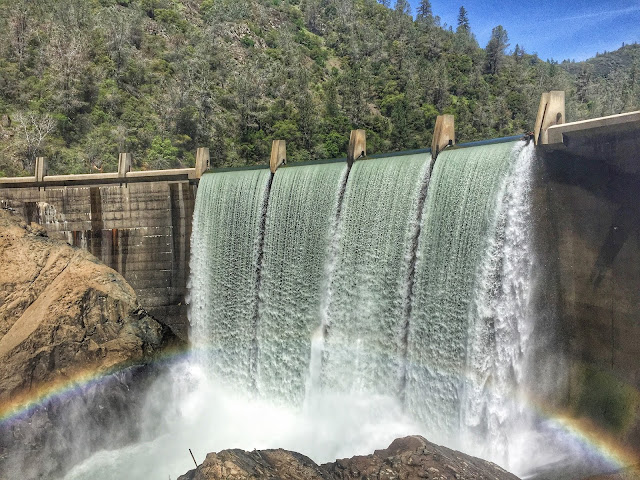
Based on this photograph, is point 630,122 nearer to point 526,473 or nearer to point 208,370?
point 526,473

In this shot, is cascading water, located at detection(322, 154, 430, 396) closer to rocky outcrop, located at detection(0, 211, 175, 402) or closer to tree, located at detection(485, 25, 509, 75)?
rocky outcrop, located at detection(0, 211, 175, 402)

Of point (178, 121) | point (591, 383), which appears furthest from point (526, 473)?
point (178, 121)

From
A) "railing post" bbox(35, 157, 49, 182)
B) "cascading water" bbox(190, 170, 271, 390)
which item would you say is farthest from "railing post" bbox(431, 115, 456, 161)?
"railing post" bbox(35, 157, 49, 182)

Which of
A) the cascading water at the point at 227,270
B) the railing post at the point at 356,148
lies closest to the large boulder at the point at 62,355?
the cascading water at the point at 227,270

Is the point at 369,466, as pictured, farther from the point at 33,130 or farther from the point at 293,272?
the point at 33,130

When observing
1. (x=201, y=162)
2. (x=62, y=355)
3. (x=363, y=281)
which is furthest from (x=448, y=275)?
(x=62, y=355)

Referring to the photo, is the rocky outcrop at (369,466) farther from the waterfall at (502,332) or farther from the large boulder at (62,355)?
the large boulder at (62,355)

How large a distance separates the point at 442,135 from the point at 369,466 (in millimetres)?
8070

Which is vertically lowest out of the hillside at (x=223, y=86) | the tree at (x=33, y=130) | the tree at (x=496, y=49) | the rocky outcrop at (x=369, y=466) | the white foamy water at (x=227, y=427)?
the white foamy water at (x=227, y=427)

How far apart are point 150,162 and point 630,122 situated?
27.7 meters

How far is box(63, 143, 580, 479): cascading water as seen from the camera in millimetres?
12000

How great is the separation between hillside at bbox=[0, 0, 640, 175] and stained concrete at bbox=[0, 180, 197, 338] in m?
9.96

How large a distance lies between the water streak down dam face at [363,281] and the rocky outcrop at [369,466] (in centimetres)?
296

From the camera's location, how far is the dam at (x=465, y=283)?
11.0 meters
